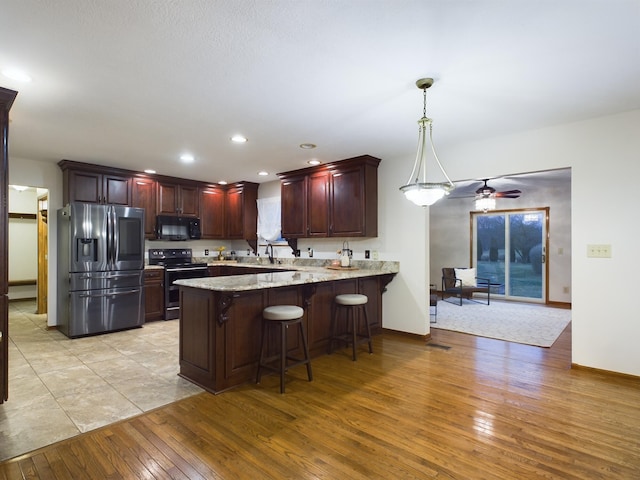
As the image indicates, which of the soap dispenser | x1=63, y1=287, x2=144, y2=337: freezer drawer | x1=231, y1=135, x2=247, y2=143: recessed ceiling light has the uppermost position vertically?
x1=231, y1=135, x2=247, y2=143: recessed ceiling light

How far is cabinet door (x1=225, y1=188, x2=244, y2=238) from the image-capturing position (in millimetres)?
6449

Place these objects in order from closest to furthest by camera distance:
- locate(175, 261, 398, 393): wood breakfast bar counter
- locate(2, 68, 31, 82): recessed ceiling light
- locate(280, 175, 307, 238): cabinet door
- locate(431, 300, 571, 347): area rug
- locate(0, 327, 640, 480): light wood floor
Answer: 1. locate(0, 327, 640, 480): light wood floor
2. locate(2, 68, 31, 82): recessed ceiling light
3. locate(175, 261, 398, 393): wood breakfast bar counter
4. locate(431, 300, 571, 347): area rug
5. locate(280, 175, 307, 238): cabinet door

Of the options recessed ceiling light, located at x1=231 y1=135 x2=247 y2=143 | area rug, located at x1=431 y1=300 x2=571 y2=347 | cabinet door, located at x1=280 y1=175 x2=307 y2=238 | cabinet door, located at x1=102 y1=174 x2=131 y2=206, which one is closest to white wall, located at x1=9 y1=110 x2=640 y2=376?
area rug, located at x1=431 y1=300 x2=571 y2=347

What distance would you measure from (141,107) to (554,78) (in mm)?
3209

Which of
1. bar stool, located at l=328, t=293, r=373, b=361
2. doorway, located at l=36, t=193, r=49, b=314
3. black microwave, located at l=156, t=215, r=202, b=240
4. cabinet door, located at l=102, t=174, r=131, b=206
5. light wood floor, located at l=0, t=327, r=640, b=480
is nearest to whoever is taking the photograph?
light wood floor, located at l=0, t=327, r=640, b=480

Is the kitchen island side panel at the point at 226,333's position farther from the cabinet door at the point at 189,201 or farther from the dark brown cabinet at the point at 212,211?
the dark brown cabinet at the point at 212,211

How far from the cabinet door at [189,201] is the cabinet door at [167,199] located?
0.10m

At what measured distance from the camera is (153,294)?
17.7 feet

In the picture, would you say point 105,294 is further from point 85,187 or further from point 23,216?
point 23,216

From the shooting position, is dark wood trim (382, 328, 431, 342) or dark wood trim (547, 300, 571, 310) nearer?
dark wood trim (382, 328, 431, 342)

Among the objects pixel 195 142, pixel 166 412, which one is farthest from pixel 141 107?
pixel 166 412

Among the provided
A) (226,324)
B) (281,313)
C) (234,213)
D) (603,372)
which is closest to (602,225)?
(603,372)

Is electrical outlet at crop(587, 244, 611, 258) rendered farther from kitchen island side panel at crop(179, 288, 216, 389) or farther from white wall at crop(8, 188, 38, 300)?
white wall at crop(8, 188, 38, 300)

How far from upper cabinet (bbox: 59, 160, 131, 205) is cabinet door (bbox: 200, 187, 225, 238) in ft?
4.20
